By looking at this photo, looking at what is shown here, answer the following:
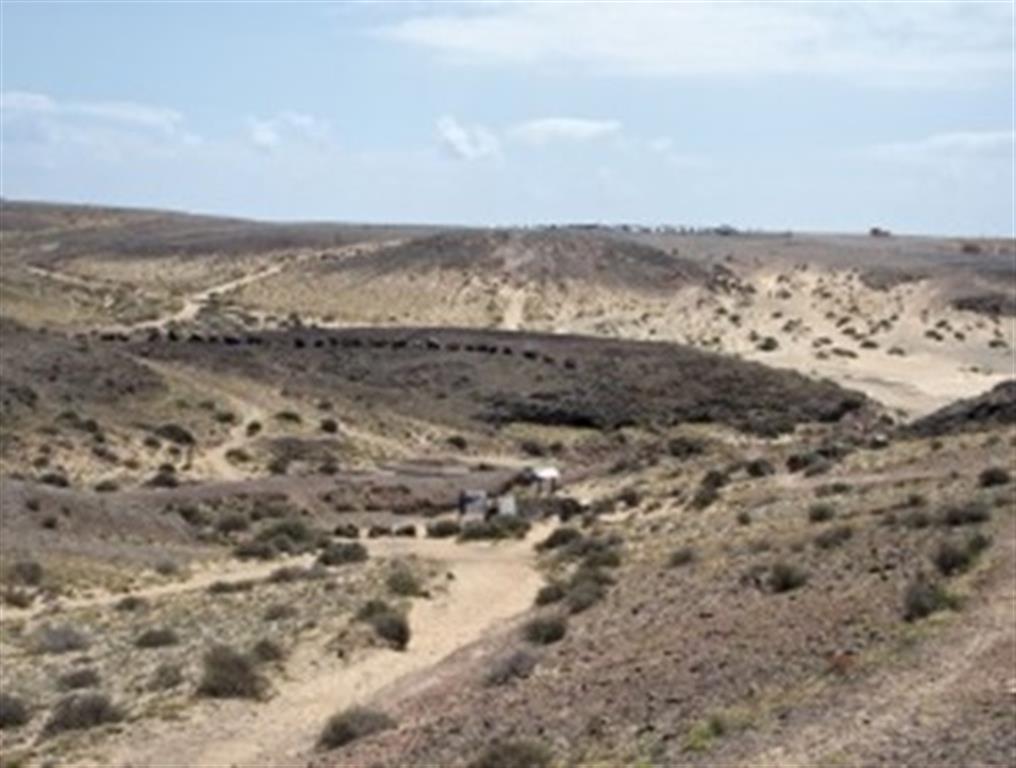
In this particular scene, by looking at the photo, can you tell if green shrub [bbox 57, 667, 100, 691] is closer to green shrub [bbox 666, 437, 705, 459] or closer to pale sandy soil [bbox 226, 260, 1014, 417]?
green shrub [bbox 666, 437, 705, 459]

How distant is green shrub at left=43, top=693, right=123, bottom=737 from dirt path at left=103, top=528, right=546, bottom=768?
2.41ft

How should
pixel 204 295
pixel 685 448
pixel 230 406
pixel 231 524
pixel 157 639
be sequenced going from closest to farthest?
pixel 157 639
pixel 231 524
pixel 685 448
pixel 230 406
pixel 204 295

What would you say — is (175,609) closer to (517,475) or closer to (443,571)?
(443,571)

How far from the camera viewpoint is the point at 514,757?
20.4m

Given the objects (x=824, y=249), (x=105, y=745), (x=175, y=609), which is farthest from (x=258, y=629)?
(x=824, y=249)

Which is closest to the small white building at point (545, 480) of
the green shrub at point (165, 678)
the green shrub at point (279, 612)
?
the green shrub at point (279, 612)

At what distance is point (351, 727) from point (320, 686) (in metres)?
5.19

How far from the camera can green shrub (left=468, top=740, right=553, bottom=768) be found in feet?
66.3

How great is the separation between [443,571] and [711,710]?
21296 millimetres

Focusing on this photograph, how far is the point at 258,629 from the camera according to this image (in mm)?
33750

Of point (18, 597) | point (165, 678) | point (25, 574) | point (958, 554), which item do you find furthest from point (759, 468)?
point (165, 678)

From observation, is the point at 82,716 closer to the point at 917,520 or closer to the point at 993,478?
the point at 917,520

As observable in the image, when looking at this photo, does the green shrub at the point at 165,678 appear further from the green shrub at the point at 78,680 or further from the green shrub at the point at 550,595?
the green shrub at the point at 550,595

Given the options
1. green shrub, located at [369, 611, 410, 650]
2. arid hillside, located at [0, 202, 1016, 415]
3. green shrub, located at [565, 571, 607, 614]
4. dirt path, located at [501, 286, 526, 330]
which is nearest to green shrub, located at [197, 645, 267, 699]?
green shrub, located at [369, 611, 410, 650]
